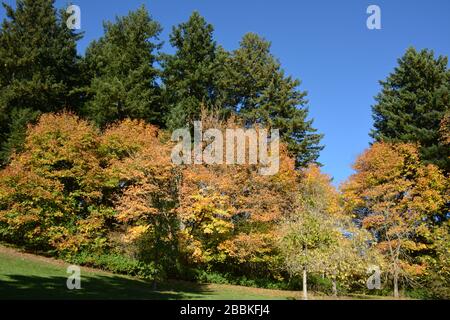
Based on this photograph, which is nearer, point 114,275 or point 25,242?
point 114,275

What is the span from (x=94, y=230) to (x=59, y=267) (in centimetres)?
395

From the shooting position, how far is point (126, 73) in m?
35.8

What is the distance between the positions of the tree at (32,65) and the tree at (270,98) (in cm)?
1455

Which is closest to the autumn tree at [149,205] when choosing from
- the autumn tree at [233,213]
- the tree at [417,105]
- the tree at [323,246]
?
the autumn tree at [233,213]

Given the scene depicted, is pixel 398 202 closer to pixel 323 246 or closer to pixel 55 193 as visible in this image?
pixel 323 246

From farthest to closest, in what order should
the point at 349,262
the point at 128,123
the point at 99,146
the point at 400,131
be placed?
the point at 400,131
the point at 128,123
the point at 99,146
the point at 349,262

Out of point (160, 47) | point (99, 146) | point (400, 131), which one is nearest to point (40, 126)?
point (99, 146)

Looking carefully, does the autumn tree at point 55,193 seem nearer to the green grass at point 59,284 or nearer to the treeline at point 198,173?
the treeline at point 198,173

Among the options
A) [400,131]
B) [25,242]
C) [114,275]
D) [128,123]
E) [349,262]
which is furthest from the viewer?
[400,131]

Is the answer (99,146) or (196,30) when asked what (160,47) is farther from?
(99,146)

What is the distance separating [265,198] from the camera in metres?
26.4

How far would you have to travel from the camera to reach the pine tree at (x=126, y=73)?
32.3 metres

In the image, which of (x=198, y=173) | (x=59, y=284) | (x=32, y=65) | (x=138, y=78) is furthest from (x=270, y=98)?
(x=59, y=284)

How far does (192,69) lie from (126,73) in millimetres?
5754
